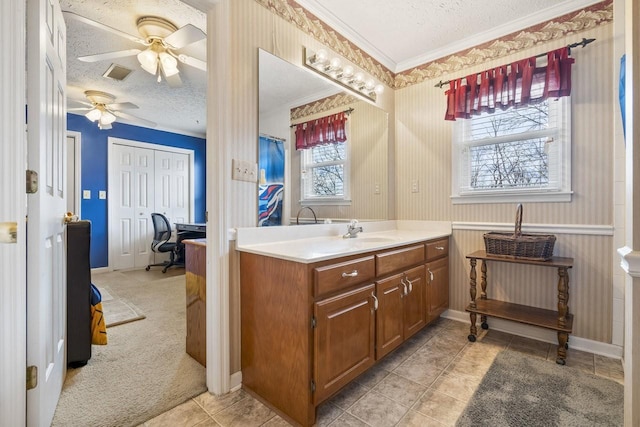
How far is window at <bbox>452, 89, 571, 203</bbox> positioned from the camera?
87.0 inches

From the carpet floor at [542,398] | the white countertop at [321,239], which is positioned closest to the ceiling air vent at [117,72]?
the white countertop at [321,239]

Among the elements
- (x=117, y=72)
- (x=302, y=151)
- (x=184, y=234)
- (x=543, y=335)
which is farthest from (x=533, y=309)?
(x=184, y=234)

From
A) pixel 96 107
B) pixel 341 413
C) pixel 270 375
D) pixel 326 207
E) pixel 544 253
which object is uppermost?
pixel 96 107

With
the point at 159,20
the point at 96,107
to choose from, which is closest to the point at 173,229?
the point at 96,107

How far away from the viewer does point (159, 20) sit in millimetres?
2314

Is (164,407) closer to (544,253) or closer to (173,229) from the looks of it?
(544,253)

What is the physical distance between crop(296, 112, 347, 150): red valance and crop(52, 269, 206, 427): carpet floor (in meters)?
1.77

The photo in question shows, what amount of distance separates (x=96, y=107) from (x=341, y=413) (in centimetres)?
445

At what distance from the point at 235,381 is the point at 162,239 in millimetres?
3992

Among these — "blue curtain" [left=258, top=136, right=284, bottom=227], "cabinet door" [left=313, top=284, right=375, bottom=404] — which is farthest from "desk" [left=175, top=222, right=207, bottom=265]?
"cabinet door" [left=313, top=284, right=375, bottom=404]

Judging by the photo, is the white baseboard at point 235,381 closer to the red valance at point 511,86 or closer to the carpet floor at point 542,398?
the carpet floor at point 542,398

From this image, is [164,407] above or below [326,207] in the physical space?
below

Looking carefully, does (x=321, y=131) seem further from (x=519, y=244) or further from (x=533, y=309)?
(x=533, y=309)

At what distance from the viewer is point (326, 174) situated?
2525mm
